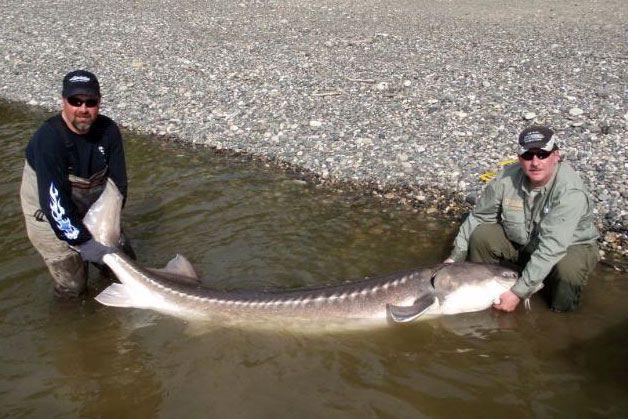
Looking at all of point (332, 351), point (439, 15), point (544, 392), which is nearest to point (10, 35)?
point (439, 15)

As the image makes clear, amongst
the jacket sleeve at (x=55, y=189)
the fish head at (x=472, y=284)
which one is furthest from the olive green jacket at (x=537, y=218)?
the jacket sleeve at (x=55, y=189)

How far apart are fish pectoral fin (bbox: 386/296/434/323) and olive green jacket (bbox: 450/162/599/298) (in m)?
0.81

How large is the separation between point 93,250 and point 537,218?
417cm

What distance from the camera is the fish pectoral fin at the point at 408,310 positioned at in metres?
5.13

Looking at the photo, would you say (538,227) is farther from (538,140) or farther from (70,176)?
A: (70,176)

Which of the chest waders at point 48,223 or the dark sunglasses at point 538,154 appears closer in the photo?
the dark sunglasses at point 538,154

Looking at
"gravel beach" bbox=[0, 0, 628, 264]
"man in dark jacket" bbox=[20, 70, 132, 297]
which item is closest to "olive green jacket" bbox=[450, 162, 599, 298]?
"gravel beach" bbox=[0, 0, 628, 264]

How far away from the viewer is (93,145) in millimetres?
5328

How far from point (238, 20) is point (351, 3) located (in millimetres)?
5205

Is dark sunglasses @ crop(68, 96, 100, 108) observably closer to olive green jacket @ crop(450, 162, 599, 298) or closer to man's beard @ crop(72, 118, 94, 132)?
man's beard @ crop(72, 118, 94, 132)

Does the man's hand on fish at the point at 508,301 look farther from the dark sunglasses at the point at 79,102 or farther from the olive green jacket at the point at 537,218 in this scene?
the dark sunglasses at the point at 79,102

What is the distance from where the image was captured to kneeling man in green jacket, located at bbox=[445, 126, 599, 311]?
5102 mm

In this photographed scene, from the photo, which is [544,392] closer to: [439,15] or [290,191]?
[290,191]

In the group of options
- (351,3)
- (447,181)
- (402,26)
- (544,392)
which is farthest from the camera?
(351,3)
